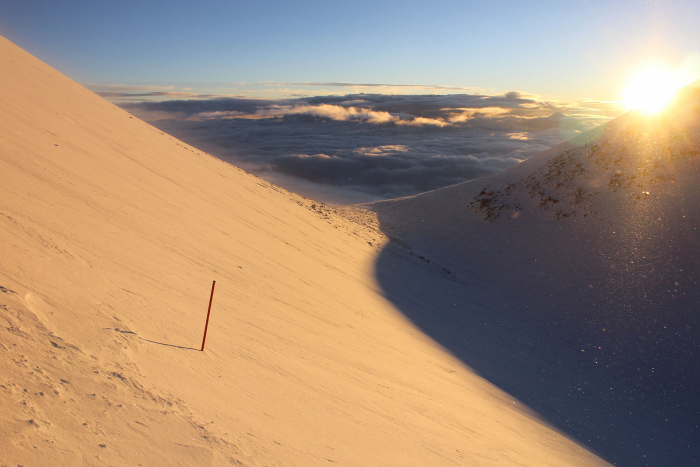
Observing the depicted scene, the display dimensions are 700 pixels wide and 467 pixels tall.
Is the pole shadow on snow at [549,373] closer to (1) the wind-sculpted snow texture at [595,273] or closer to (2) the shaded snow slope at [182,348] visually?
(1) the wind-sculpted snow texture at [595,273]

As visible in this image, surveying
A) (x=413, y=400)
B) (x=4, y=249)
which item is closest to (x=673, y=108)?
(x=413, y=400)

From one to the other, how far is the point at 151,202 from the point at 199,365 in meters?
2.80

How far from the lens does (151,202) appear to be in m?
4.48

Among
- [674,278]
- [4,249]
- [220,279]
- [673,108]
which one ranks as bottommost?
[674,278]

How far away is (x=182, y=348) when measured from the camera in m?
2.37

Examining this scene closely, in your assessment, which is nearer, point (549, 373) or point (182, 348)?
point (182, 348)

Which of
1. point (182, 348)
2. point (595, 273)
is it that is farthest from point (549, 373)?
point (182, 348)

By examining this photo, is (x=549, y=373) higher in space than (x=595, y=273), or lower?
lower

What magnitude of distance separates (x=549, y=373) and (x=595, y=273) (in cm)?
435

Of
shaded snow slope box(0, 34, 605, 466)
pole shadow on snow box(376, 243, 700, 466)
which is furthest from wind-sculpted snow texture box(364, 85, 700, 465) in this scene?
shaded snow slope box(0, 34, 605, 466)

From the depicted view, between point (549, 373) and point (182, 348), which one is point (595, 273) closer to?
point (549, 373)

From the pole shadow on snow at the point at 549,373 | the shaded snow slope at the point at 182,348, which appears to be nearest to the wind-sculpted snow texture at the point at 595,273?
the pole shadow on snow at the point at 549,373

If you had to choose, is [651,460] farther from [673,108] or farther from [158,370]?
[673,108]

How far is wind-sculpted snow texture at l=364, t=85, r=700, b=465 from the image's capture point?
5457mm
